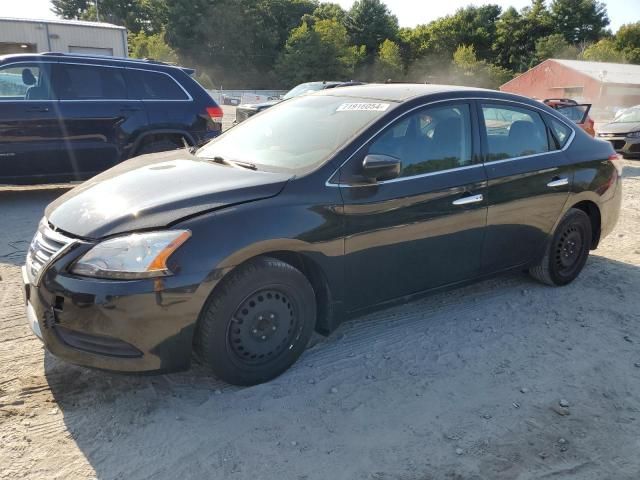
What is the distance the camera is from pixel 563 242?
15.7ft

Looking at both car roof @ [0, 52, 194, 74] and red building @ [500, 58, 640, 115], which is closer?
car roof @ [0, 52, 194, 74]

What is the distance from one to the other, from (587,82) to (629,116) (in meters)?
34.5

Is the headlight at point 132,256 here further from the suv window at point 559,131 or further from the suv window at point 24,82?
the suv window at point 24,82

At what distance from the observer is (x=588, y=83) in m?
45.4

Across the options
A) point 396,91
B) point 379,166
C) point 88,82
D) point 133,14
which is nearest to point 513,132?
point 396,91

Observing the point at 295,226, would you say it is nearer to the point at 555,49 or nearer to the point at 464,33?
the point at 555,49

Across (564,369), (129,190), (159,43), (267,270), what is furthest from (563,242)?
(159,43)

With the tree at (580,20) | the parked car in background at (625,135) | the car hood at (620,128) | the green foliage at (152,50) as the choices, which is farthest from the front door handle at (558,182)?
the tree at (580,20)

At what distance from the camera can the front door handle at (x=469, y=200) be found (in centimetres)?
384

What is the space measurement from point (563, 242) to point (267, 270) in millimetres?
2968

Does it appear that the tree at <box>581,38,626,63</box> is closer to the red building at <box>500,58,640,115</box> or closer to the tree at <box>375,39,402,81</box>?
the red building at <box>500,58,640,115</box>

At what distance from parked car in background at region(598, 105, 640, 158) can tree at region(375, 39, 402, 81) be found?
5744 cm

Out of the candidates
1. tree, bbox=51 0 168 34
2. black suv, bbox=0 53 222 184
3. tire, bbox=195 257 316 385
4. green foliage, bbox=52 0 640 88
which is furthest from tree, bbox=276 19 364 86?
tire, bbox=195 257 316 385

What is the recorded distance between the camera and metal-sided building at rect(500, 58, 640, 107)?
1762 inches
